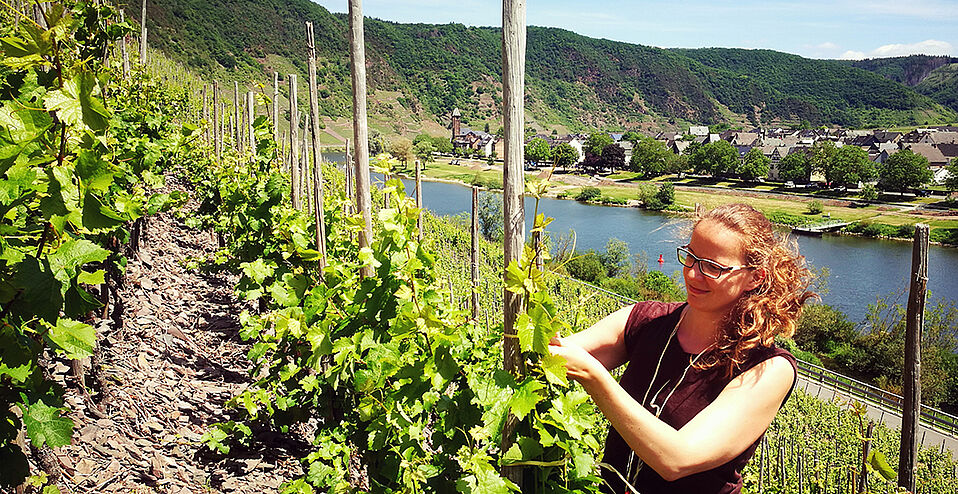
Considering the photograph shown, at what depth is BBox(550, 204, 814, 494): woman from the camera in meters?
1.43

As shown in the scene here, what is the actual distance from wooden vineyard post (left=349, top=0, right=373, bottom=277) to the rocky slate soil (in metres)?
1.44

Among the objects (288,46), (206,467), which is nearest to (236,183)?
(206,467)

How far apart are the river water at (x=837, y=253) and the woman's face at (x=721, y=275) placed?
23027 mm

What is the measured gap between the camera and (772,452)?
1290 centimetres

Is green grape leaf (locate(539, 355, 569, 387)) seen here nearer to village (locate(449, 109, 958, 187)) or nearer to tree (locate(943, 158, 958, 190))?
tree (locate(943, 158, 958, 190))

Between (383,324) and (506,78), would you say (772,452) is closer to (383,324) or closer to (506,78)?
(383,324)

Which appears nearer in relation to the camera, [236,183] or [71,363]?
[71,363]

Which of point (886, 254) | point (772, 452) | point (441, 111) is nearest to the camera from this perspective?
point (772, 452)

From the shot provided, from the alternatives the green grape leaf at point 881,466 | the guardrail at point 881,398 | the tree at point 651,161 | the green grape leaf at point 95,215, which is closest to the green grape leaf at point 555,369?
the green grape leaf at point 95,215

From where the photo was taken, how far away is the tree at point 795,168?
225ft

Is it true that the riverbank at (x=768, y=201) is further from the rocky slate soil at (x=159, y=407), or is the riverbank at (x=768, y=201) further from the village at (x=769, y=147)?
the rocky slate soil at (x=159, y=407)

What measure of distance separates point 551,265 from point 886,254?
4821 centimetres

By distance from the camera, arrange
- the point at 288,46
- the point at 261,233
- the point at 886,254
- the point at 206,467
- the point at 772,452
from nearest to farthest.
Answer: the point at 206,467
the point at 261,233
the point at 772,452
the point at 886,254
the point at 288,46

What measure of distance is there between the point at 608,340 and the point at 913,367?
1555 mm
